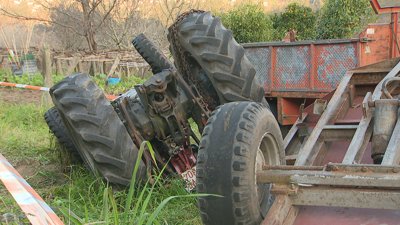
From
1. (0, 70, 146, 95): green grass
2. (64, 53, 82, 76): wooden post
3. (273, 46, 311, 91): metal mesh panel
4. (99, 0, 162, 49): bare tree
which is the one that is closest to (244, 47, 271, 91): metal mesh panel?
(273, 46, 311, 91): metal mesh panel

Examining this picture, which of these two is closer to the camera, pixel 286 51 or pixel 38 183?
pixel 38 183

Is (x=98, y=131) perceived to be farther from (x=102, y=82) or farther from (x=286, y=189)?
(x=102, y=82)

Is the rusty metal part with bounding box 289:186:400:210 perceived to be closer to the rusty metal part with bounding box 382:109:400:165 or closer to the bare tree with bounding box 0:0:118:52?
the rusty metal part with bounding box 382:109:400:165

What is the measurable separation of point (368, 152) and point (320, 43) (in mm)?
3198

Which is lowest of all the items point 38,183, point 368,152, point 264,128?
point 38,183

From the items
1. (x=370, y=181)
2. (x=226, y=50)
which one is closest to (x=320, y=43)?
(x=226, y=50)

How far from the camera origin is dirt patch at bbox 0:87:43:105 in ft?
27.9

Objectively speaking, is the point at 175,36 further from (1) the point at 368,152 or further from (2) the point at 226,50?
(1) the point at 368,152

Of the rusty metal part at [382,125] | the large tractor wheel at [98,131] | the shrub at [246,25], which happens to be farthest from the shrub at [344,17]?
the large tractor wheel at [98,131]

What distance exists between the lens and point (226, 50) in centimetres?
315

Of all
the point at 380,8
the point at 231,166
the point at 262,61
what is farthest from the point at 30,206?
the point at 380,8

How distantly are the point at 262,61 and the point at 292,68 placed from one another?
54 centimetres

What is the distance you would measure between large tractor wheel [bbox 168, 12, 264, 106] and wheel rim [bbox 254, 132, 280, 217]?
1016 mm

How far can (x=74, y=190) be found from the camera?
3229 mm
